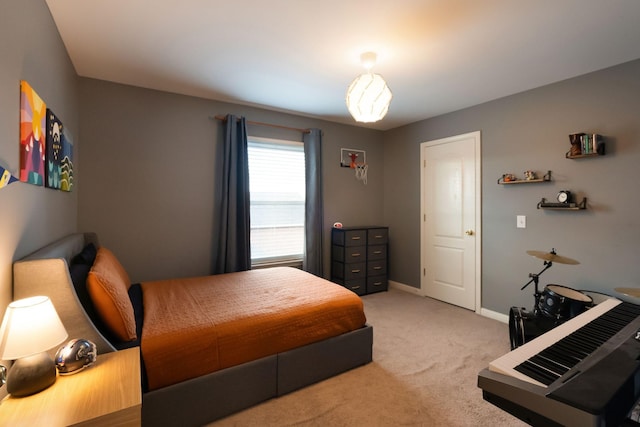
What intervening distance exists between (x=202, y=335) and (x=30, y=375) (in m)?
0.77

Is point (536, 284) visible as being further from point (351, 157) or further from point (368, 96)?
point (351, 157)

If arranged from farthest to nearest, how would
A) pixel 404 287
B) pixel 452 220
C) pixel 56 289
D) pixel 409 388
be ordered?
pixel 404 287
pixel 452 220
pixel 409 388
pixel 56 289

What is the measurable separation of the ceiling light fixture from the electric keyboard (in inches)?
66.9

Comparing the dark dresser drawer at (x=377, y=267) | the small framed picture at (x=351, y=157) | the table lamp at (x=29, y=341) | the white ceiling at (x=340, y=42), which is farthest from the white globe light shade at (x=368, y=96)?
the dark dresser drawer at (x=377, y=267)

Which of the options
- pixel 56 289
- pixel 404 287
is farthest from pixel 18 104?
pixel 404 287

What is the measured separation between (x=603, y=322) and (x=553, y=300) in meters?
1.02

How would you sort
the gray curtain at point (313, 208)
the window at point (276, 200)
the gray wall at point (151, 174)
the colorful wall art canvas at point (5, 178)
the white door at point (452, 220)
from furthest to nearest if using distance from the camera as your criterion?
1. the gray curtain at point (313, 208)
2. the window at point (276, 200)
3. the white door at point (452, 220)
4. the gray wall at point (151, 174)
5. the colorful wall art canvas at point (5, 178)

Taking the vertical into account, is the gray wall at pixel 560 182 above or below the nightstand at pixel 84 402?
above

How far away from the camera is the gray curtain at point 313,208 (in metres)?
3.96

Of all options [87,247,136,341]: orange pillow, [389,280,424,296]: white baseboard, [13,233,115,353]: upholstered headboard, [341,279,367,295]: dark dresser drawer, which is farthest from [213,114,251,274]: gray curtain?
[389,280,424,296]: white baseboard

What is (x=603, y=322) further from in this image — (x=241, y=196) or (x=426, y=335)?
(x=241, y=196)

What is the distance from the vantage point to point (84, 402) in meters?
1.03

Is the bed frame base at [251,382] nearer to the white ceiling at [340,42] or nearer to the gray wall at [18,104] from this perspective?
the gray wall at [18,104]

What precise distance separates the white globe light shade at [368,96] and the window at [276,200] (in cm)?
182
